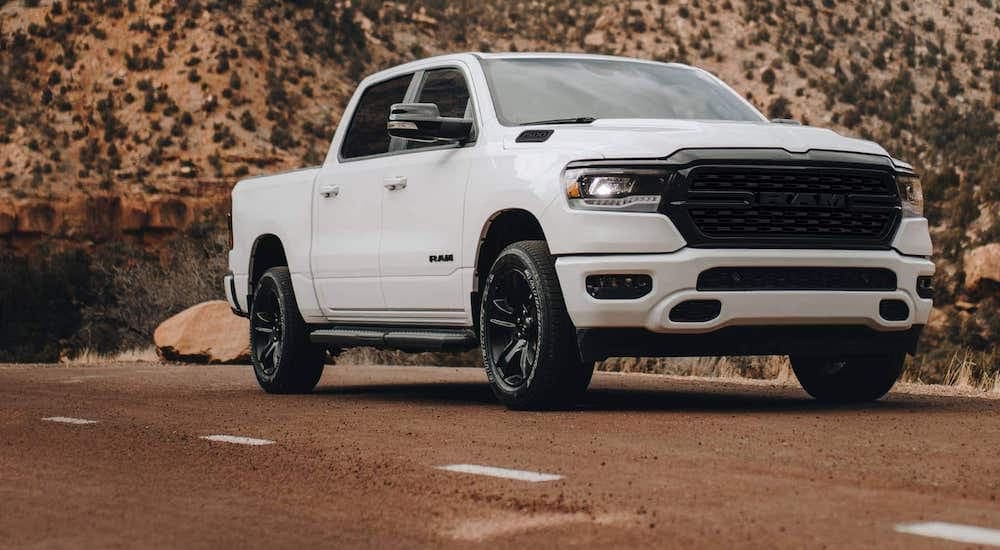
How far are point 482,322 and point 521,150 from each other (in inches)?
44.0

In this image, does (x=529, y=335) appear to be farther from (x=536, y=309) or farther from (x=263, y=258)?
(x=263, y=258)

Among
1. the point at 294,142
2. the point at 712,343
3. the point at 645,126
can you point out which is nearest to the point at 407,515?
the point at 712,343

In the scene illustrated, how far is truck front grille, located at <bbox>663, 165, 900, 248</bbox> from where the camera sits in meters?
9.46

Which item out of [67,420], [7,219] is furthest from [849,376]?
[7,219]

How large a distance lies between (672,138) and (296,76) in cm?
4749

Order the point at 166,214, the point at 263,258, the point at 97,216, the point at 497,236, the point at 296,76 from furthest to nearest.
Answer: the point at 296,76
the point at 166,214
the point at 97,216
the point at 263,258
the point at 497,236

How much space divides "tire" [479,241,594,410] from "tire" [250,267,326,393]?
8.81 ft

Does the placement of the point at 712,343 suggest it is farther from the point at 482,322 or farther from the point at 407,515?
the point at 407,515

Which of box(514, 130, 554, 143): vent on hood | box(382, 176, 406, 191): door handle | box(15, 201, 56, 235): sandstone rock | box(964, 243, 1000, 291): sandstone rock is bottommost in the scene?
box(15, 201, 56, 235): sandstone rock

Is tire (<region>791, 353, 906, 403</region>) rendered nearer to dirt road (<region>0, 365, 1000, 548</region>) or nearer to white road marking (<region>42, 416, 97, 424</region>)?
dirt road (<region>0, 365, 1000, 548</region>)

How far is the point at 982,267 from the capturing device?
30922mm

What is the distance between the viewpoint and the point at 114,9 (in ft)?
184

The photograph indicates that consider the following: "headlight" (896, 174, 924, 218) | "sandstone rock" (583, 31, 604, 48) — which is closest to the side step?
"headlight" (896, 174, 924, 218)

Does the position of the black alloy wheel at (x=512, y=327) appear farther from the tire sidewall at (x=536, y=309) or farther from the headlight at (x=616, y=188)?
the headlight at (x=616, y=188)
